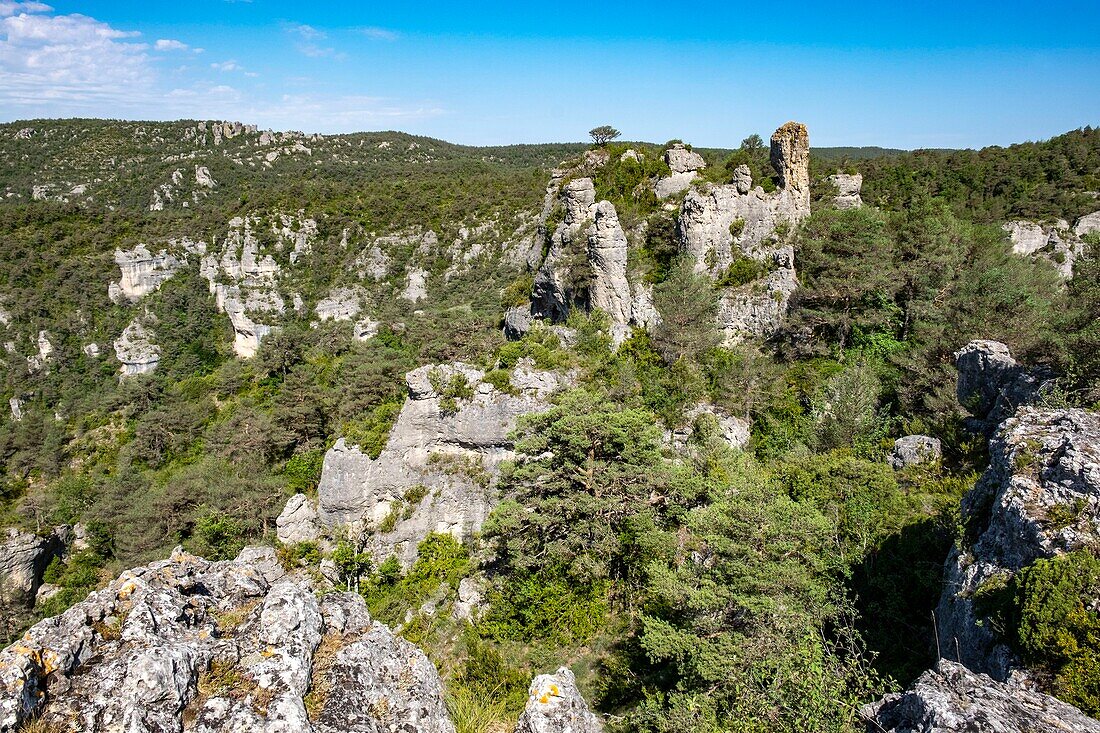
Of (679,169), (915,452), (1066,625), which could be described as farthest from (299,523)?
(679,169)

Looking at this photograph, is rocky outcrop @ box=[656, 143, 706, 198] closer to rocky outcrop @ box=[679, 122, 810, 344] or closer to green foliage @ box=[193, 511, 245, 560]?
rocky outcrop @ box=[679, 122, 810, 344]

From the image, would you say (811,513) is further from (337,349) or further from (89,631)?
(337,349)

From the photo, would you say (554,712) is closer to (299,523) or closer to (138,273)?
(299,523)

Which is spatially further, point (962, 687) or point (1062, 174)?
point (1062, 174)

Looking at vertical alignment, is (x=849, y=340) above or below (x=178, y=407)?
above

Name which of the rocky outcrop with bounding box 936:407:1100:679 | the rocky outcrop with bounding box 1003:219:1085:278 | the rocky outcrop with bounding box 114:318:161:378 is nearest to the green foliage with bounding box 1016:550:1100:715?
the rocky outcrop with bounding box 936:407:1100:679

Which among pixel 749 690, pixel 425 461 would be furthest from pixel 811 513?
pixel 425 461

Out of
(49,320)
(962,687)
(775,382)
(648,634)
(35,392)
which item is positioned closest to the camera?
(962,687)

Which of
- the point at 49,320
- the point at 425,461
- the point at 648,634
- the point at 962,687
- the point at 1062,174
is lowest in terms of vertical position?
the point at 49,320
